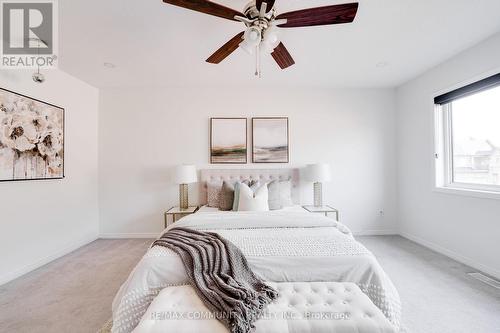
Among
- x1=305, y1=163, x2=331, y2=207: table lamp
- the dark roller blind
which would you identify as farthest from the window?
x1=305, y1=163, x2=331, y2=207: table lamp

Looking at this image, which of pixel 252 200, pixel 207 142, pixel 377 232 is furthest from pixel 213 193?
pixel 377 232

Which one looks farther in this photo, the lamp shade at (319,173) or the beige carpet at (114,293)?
the lamp shade at (319,173)

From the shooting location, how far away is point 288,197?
3.38m

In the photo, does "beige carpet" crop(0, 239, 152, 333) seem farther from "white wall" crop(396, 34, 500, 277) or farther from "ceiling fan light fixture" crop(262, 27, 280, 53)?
"white wall" crop(396, 34, 500, 277)

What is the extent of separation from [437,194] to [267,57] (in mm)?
3088

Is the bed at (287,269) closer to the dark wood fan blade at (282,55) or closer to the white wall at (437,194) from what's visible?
the dark wood fan blade at (282,55)

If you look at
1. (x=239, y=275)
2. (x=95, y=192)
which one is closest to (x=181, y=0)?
(x=239, y=275)

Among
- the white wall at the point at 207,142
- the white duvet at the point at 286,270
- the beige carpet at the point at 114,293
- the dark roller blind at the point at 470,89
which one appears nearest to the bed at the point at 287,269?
the white duvet at the point at 286,270

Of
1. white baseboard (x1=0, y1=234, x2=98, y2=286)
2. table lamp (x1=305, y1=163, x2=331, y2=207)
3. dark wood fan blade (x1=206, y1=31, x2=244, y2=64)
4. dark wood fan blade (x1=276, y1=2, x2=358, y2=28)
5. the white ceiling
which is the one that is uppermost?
the white ceiling

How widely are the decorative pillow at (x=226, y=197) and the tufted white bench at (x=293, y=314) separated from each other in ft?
5.74

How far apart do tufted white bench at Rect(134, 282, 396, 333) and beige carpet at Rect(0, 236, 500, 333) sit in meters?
0.89

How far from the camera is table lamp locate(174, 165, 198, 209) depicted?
3.26 metres

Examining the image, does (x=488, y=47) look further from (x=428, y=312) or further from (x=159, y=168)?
(x=159, y=168)

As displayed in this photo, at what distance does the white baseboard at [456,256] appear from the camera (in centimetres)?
233
